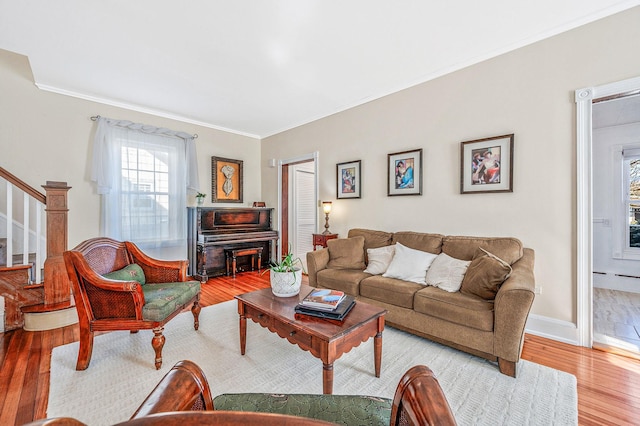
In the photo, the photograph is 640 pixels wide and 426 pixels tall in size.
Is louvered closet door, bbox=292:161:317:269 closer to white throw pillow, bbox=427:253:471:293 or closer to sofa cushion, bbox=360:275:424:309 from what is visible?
sofa cushion, bbox=360:275:424:309

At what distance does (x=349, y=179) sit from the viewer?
4.23m

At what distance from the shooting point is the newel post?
275 cm

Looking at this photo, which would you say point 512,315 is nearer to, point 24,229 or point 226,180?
point 24,229

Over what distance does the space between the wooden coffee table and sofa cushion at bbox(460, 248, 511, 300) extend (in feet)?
2.95

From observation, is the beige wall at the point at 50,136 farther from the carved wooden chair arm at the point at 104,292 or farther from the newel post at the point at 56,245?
the carved wooden chair arm at the point at 104,292

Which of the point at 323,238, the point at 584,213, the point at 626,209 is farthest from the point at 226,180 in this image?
the point at 626,209

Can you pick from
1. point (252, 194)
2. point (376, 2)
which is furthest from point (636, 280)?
point (252, 194)

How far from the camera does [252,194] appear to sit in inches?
226

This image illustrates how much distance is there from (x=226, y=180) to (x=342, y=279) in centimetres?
334

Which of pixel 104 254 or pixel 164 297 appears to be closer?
pixel 164 297

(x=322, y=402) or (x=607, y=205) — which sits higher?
(x=607, y=205)

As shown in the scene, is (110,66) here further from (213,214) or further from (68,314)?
(68,314)

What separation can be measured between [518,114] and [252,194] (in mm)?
4515

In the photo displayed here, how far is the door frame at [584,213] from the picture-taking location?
2359mm
